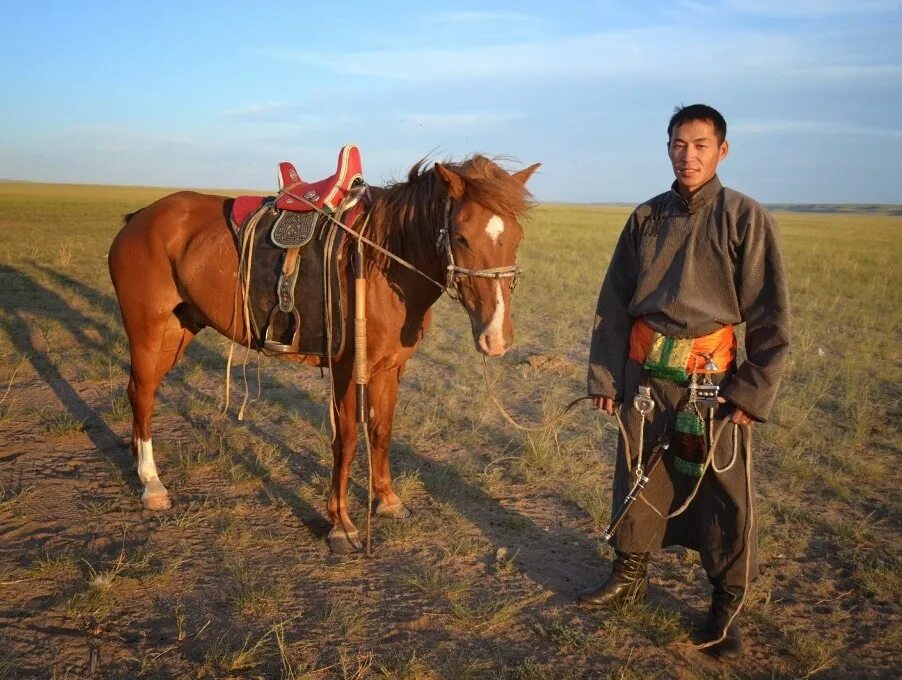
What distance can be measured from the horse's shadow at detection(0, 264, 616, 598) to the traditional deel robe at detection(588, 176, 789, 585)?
2.00ft

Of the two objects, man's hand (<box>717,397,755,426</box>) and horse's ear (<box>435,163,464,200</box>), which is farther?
horse's ear (<box>435,163,464,200</box>)

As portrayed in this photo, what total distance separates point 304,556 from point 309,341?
1224 millimetres

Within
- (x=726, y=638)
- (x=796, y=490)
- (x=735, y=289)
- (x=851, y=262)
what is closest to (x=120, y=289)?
(x=735, y=289)

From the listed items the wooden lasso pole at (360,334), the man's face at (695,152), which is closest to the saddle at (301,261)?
the wooden lasso pole at (360,334)

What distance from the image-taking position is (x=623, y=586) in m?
3.11

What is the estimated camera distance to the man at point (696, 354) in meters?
2.54

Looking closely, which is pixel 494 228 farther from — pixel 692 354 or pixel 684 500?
pixel 684 500

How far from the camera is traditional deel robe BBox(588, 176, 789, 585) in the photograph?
8.32 feet

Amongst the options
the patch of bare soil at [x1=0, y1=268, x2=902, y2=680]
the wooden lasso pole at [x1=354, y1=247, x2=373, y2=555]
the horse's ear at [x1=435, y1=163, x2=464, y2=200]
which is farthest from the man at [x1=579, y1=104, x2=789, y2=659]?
the wooden lasso pole at [x1=354, y1=247, x2=373, y2=555]

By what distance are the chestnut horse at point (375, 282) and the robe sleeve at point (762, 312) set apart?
3.32 ft

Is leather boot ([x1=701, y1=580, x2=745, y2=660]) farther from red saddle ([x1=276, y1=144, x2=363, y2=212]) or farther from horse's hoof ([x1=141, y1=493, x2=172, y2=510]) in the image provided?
horse's hoof ([x1=141, y1=493, x2=172, y2=510])

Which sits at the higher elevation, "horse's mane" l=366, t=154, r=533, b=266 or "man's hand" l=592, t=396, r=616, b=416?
"horse's mane" l=366, t=154, r=533, b=266

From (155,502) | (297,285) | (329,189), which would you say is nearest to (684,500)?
(297,285)

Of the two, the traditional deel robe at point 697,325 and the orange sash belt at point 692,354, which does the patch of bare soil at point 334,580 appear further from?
the orange sash belt at point 692,354
